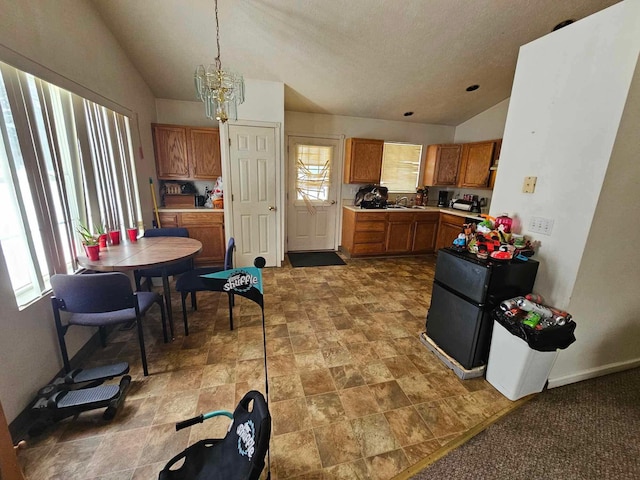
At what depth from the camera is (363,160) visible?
4.55m

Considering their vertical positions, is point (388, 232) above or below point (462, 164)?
below

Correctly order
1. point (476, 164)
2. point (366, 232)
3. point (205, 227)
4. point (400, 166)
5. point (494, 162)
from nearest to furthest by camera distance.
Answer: point (205, 227)
point (494, 162)
point (476, 164)
point (366, 232)
point (400, 166)

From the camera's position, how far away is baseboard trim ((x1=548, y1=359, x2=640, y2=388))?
1895 millimetres

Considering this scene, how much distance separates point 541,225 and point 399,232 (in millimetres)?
2878

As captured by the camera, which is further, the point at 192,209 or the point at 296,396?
the point at 192,209

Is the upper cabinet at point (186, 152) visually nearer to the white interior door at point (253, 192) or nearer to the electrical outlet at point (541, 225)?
the white interior door at point (253, 192)

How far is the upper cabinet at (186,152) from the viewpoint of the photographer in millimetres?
3703

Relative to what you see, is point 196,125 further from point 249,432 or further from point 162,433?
point 249,432

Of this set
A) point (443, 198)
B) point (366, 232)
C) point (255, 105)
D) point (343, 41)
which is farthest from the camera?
point (443, 198)

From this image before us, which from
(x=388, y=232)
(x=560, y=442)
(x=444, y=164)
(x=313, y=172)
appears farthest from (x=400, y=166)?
(x=560, y=442)

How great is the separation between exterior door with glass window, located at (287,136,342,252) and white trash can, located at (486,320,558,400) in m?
3.47

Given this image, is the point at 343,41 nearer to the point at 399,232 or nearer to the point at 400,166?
the point at 400,166

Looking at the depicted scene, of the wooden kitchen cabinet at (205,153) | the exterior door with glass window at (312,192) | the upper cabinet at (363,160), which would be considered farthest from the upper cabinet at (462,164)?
the wooden kitchen cabinet at (205,153)

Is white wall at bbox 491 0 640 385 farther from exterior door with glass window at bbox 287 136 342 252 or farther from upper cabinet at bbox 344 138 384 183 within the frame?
exterior door with glass window at bbox 287 136 342 252
